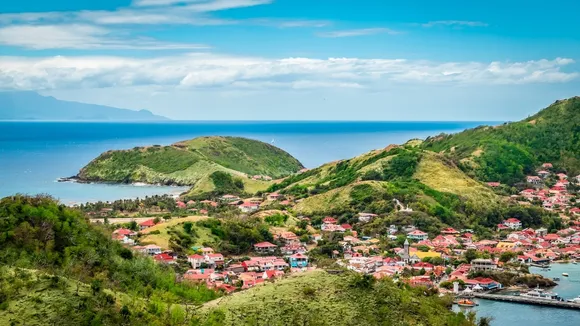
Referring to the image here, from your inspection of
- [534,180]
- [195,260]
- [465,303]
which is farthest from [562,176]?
[195,260]

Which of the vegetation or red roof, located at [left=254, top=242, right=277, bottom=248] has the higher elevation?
the vegetation

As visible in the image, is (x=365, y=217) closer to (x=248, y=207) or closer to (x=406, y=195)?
(x=406, y=195)

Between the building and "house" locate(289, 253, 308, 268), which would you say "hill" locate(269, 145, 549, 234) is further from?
"house" locate(289, 253, 308, 268)

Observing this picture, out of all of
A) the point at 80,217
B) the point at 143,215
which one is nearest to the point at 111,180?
the point at 143,215

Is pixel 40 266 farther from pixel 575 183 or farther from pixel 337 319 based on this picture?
pixel 575 183

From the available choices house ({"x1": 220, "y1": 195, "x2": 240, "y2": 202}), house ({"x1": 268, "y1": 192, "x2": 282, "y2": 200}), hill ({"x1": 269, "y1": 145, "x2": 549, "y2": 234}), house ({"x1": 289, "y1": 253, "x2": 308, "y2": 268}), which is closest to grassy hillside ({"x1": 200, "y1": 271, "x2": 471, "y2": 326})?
house ({"x1": 289, "y1": 253, "x2": 308, "y2": 268})

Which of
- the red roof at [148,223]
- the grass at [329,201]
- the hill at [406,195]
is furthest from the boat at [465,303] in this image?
the grass at [329,201]
